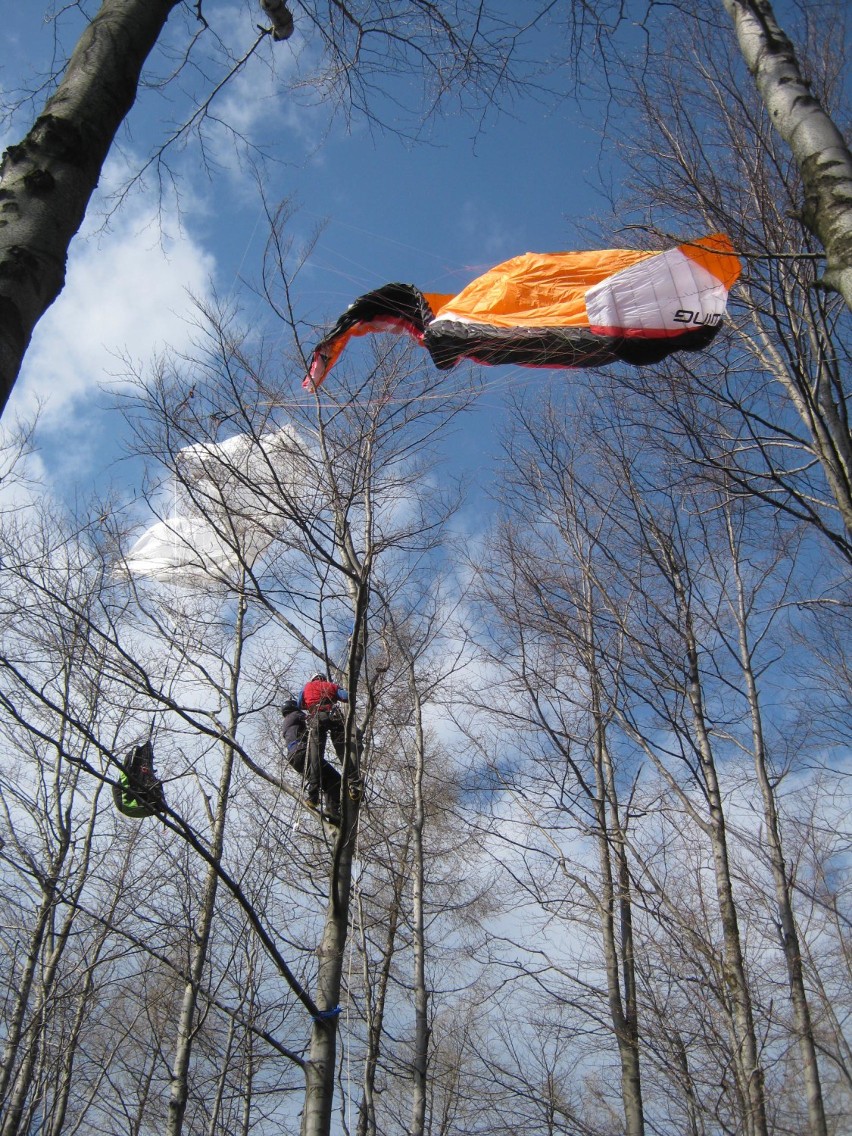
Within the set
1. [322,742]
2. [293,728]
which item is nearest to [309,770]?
[322,742]

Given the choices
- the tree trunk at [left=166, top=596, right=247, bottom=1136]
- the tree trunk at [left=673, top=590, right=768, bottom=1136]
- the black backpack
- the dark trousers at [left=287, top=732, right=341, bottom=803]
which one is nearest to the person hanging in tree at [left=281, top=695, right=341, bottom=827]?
the dark trousers at [left=287, top=732, right=341, bottom=803]

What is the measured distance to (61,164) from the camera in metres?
2.20

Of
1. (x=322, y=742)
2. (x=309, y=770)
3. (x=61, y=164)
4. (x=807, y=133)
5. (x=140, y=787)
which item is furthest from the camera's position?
(x=322, y=742)

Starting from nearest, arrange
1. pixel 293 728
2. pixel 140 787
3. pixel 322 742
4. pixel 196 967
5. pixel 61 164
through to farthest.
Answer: pixel 61 164, pixel 140 787, pixel 322 742, pixel 293 728, pixel 196 967

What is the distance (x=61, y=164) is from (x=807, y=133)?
2.60 metres

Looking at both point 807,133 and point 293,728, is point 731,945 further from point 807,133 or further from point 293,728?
point 807,133

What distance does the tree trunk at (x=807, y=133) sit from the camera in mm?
2875

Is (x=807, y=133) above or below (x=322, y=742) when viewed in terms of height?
above

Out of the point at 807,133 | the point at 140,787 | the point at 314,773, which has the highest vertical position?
the point at 807,133

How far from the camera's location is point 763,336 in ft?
19.6

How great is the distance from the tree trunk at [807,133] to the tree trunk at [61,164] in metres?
2.23

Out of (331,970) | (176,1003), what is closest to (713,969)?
(331,970)

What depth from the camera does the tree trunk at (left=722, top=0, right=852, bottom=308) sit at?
288 centimetres

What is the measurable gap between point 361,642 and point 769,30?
341cm
